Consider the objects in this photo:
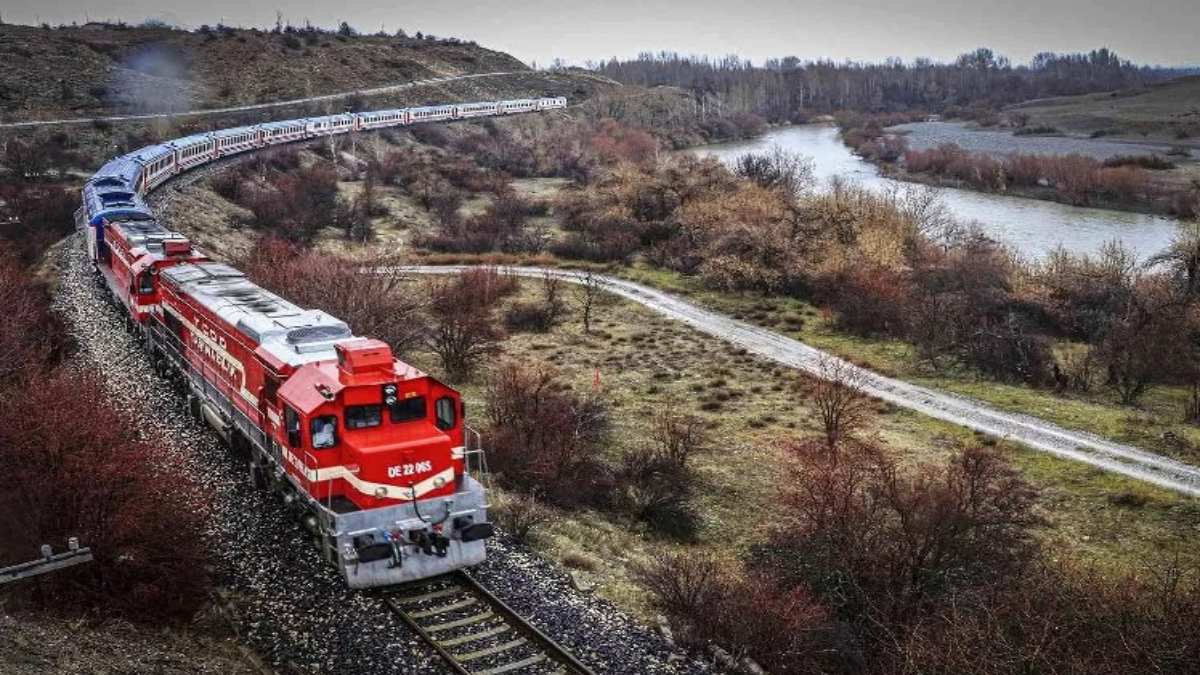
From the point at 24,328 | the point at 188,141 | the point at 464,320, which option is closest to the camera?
the point at 24,328

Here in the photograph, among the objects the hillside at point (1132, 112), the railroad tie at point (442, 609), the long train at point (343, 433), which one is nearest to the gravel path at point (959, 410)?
the long train at point (343, 433)

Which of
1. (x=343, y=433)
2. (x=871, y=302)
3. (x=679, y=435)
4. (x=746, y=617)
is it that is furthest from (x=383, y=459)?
(x=871, y=302)

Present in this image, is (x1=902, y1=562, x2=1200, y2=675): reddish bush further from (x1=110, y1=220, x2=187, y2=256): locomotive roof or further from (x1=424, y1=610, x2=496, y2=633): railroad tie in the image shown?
(x1=110, y1=220, x2=187, y2=256): locomotive roof

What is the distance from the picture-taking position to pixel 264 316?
2020 cm

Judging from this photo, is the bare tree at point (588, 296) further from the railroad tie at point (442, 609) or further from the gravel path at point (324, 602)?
the railroad tie at point (442, 609)

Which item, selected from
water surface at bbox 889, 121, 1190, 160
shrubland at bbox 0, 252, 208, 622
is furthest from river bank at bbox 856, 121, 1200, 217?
shrubland at bbox 0, 252, 208, 622

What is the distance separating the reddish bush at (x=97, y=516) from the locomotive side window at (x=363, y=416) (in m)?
3.26

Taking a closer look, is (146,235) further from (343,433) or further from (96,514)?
(343,433)

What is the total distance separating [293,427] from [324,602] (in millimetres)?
2994

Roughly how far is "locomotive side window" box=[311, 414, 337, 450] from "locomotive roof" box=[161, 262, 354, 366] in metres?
1.70

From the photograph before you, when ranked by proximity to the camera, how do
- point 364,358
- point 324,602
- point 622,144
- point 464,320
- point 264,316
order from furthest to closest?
point 622,144 → point 464,320 → point 264,316 → point 364,358 → point 324,602

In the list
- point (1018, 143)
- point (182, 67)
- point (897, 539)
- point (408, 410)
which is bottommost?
point (897, 539)

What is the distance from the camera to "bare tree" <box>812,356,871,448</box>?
2927 cm

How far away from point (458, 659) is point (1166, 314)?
3447cm
